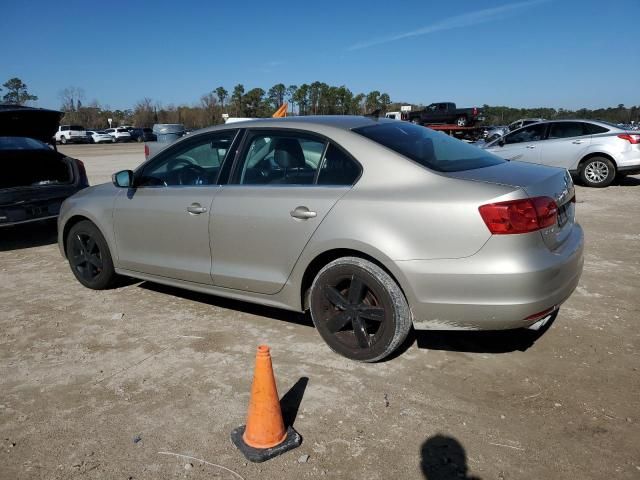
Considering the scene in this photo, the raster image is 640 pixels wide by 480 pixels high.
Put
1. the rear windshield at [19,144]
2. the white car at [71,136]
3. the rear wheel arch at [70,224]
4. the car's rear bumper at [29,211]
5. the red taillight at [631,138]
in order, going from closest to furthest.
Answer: the rear wheel arch at [70,224] < the car's rear bumper at [29,211] < the rear windshield at [19,144] < the red taillight at [631,138] < the white car at [71,136]

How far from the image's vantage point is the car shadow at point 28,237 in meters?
7.32

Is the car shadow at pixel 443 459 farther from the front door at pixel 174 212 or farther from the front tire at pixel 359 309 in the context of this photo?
the front door at pixel 174 212

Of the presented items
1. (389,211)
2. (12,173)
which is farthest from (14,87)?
(389,211)

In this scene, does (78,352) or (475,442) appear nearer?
(475,442)

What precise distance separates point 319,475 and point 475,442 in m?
0.81

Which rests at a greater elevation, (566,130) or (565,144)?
(566,130)

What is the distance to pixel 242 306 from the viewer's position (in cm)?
459

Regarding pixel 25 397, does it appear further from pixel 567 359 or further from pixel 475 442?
pixel 567 359

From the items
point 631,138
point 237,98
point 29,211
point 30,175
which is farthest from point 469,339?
point 237,98

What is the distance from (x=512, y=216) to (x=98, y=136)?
55505 mm

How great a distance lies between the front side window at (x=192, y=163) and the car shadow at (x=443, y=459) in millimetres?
2494

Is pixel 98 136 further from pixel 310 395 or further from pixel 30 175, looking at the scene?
pixel 310 395

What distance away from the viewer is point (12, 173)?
720 cm

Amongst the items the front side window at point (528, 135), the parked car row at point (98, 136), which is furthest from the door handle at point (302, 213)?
the parked car row at point (98, 136)
